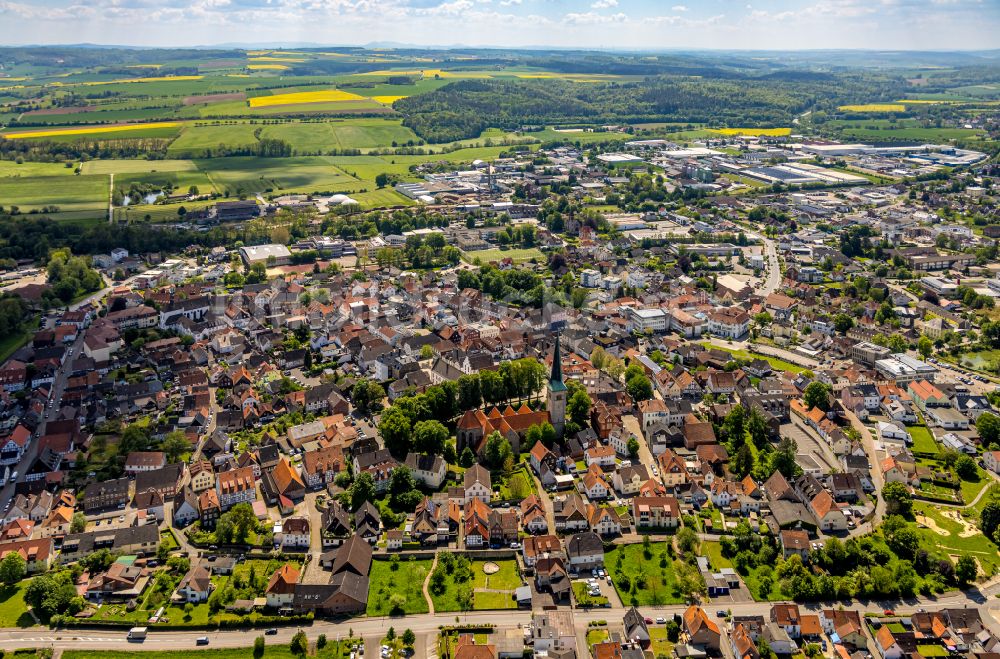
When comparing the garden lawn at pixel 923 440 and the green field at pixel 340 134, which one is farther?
the green field at pixel 340 134

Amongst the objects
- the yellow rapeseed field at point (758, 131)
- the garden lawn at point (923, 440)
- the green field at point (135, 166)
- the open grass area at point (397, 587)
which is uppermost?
the yellow rapeseed field at point (758, 131)

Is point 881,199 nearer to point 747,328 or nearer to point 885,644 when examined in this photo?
point 747,328

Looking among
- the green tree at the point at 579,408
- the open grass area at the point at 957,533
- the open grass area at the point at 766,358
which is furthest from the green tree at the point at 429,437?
the open grass area at the point at 766,358

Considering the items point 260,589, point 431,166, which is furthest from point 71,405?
point 431,166

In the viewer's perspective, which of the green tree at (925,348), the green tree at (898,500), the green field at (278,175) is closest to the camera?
the green tree at (898,500)

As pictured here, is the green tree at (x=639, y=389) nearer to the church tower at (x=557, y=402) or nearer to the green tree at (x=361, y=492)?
the church tower at (x=557, y=402)

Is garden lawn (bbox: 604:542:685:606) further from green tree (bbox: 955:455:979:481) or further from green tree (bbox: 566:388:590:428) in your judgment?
green tree (bbox: 955:455:979:481)
